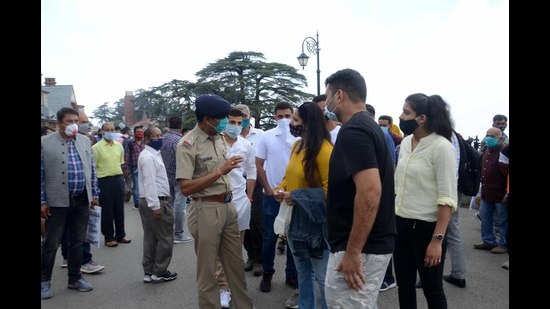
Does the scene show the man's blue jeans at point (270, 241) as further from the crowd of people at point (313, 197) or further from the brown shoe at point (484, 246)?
the brown shoe at point (484, 246)

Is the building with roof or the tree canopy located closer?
the tree canopy

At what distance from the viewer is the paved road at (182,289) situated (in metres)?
4.43

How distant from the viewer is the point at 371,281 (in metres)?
2.29

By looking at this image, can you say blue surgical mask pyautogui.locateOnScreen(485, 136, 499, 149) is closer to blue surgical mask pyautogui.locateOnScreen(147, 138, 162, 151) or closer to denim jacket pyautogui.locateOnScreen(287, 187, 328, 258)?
denim jacket pyautogui.locateOnScreen(287, 187, 328, 258)

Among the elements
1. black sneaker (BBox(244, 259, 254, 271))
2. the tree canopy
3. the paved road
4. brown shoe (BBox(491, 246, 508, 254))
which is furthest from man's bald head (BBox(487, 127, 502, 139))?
the tree canopy

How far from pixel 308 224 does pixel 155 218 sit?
2.51 metres

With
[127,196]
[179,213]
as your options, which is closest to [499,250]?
[179,213]

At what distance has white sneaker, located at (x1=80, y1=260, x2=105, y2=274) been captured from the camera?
5.57 meters

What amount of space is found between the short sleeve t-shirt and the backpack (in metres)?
2.59

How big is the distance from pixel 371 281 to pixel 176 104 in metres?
39.3

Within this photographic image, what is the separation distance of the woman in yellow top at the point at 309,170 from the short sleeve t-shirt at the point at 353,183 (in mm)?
861
